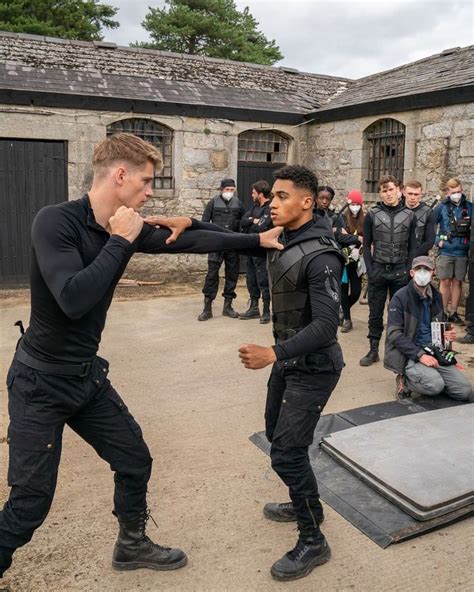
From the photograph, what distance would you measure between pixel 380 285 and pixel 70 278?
4.78m

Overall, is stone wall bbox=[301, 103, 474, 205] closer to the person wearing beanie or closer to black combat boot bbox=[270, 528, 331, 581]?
the person wearing beanie

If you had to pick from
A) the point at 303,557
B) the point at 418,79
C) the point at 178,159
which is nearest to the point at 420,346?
the point at 303,557

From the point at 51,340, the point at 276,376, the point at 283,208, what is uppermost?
the point at 283,208

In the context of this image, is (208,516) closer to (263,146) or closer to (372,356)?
(372,356)

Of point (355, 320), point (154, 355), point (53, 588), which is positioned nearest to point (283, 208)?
point (53, 588)

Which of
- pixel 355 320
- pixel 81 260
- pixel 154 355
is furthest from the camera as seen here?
pixel 355 320

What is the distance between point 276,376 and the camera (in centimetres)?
302

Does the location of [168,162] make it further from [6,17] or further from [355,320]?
[6,17]

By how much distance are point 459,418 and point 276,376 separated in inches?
79.1

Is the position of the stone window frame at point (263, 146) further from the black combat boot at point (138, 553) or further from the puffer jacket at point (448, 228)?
the black combat boot at point (138, 553)

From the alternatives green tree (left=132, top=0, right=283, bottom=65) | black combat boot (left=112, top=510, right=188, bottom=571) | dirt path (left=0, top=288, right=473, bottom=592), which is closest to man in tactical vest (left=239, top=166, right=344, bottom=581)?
dirt path (left=0, top=288, right=473, bottom=592)

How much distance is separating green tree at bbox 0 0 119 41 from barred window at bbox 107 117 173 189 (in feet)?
41.0

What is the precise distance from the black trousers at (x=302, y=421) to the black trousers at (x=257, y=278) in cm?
530

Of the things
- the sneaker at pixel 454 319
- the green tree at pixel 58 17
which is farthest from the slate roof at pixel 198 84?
the green tree at pixel 58 17
